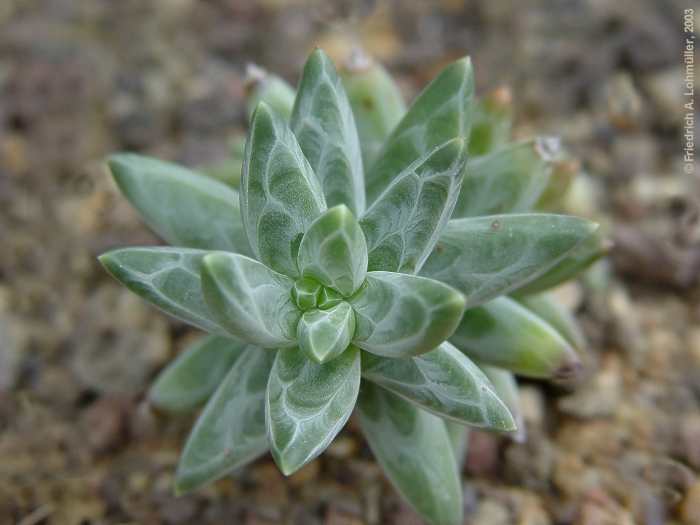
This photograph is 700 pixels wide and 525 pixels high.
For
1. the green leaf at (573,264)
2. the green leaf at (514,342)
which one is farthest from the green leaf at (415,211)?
the green leaf at (573,264)

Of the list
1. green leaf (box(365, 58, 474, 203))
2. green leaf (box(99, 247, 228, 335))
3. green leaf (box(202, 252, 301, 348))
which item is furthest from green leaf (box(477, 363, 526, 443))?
green leaf (box(99, 247, 228, 335))

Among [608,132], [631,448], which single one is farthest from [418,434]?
[608,132]

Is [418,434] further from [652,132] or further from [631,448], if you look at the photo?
[652,132]

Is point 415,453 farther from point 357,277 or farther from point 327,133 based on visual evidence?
point 327,133

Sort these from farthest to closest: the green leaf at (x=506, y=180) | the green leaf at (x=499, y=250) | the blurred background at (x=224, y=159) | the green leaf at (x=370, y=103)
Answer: the blurred background at (x=224, y=159) < the green leaf at (x=370, y=103) < the green leaf at (x=506, y=180) < the green leaf at (x=499, y=250)

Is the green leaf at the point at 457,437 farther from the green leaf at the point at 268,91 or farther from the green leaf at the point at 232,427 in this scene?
the green leaf at the point at 268,91

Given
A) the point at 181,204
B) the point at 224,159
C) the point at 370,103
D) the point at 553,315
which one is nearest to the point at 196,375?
the point at 181,204
